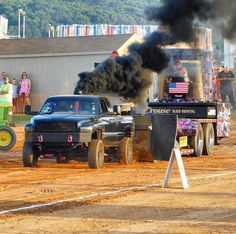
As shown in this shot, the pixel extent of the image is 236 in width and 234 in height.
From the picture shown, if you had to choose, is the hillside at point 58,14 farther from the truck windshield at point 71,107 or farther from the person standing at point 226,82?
the truck windshield at point 71,107

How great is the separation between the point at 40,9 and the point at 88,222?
97.5 meters

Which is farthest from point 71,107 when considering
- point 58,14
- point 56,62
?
point 58,14

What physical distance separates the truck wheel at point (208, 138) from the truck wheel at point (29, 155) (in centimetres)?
586

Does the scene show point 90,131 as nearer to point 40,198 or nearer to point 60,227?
point 40,198

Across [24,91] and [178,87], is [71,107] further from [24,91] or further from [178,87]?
[24,91]

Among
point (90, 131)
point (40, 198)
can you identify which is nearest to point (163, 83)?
point (90, 131)

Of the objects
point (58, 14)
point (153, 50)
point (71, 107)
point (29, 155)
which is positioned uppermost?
point (58, 14)

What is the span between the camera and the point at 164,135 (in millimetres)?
17750

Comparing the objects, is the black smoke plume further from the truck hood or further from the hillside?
the hillside

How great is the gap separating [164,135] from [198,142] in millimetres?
5433

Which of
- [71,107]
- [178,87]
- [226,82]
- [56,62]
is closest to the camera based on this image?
[71,107]

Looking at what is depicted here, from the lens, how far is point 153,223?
36.4ft

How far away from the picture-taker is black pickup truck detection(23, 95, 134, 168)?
61.8 ft

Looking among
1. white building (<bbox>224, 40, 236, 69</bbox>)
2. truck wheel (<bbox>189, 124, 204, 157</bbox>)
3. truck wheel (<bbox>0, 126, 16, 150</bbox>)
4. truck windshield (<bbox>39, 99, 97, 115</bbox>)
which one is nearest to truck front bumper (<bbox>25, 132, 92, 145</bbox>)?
truck windshield (<bbox>39, 99, 97, 115</bbox>)
